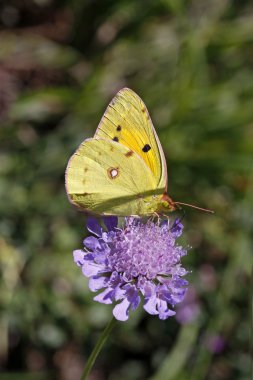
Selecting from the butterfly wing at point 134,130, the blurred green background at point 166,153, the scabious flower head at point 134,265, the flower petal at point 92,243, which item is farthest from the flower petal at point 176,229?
the blurred green background at point 166,153

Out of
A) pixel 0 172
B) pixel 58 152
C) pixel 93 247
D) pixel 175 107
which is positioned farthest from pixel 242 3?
pixel 93 247

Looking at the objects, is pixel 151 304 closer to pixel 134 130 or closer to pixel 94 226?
pixel 94 226

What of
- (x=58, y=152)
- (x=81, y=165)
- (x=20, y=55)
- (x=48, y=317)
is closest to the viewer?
(x=81, y=165)

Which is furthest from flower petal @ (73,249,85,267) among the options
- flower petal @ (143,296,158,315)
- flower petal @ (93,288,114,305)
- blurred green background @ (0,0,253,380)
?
blurred green background @ (0,0,253,380)

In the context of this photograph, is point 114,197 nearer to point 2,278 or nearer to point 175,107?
point 2,278

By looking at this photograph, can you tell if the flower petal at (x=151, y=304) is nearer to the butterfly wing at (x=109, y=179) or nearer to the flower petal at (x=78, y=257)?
the flower petal at (x=78, y=257)

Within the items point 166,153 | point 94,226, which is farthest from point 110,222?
point 166,153
